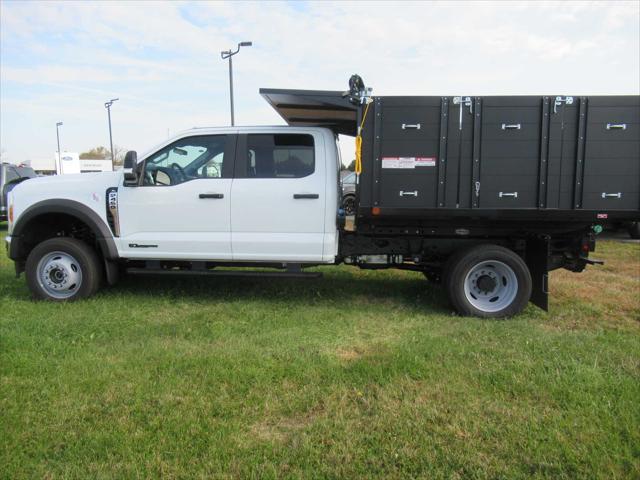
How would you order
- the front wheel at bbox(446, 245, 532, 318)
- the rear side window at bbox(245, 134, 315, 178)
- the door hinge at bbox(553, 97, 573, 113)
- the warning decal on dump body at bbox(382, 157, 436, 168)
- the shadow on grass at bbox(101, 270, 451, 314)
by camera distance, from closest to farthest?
the door hinge at bbox(553, 97, 573, 113)
the warning decal on dump body at bbox(382, 157, 436, 168)
the front wheel at bbox(446, 245, 532, 318)
the rear side window at bbox(245, 134, 315, 178)
the shadow on grass at bbox(101, 270, 451, 314)

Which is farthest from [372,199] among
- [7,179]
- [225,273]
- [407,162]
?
[7,179]

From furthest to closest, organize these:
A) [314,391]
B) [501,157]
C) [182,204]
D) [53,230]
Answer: [53,230] → [182,204] → [501,157] → [314,391]

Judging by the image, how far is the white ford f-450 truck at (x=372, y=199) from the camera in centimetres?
486

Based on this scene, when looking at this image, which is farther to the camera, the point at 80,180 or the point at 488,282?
the point at 80,180

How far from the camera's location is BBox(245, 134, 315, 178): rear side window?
5.48 metres

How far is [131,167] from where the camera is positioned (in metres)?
5.36

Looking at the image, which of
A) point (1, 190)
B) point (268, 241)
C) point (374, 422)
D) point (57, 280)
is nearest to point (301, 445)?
point (374, 422)

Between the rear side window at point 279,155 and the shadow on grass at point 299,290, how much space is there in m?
1.58

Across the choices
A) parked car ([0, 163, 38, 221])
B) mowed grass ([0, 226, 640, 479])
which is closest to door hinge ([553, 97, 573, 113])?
mowed grass ([0, 226, 640, 479])

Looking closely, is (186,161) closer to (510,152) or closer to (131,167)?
(131,167)

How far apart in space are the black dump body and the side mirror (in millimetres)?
1596

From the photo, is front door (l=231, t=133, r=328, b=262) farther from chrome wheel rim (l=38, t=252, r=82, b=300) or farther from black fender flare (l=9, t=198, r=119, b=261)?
chrome wheel rim (l=38, t=252, r=82, b=300)

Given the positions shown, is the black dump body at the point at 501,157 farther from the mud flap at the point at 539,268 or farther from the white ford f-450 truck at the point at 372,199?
the mud flap at the point at 539,268

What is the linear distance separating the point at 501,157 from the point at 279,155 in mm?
2337
